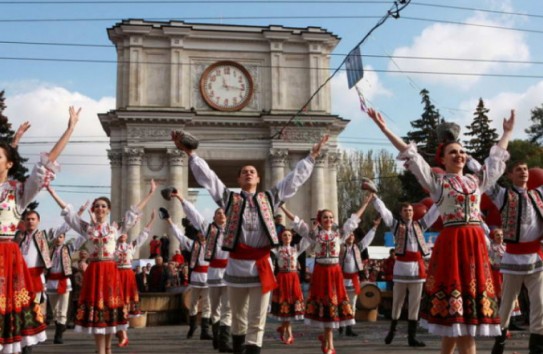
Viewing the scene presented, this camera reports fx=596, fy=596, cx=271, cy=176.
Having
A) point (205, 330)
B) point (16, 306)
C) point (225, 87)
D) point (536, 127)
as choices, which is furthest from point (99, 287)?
point (536, 127)

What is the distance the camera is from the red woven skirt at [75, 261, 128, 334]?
7.78 metres

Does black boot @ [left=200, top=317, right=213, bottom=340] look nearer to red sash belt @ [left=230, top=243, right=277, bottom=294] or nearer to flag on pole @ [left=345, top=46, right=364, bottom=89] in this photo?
flag on pole @ [left=345, top=46, right=364, bottom=89]

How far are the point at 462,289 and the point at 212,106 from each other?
28630 mm

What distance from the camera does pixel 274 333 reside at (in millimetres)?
12727

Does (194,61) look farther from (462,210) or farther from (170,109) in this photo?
(462,210)

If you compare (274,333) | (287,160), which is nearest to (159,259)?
(274,333)

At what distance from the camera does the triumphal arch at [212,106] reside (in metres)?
31.9

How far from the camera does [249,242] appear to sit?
6.19 meters

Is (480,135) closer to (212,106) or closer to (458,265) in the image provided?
(212,106)

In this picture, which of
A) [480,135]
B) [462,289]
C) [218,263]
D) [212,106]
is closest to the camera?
[462,289]

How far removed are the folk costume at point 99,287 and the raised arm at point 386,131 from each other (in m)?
4.49

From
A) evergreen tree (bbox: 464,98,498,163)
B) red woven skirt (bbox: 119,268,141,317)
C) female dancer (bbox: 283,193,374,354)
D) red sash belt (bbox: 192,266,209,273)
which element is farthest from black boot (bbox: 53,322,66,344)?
evergreen tree (bbox: 464,98,498,163)

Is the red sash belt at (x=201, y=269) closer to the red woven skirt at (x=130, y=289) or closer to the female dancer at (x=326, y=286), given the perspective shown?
the red woven skirt at (x=130, y=289)

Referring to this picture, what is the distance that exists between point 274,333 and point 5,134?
97.3ft
